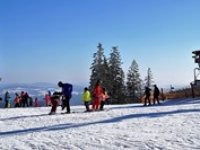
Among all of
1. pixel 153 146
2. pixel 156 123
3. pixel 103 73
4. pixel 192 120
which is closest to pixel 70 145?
pixel 153 146

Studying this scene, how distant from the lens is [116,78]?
7106 cm

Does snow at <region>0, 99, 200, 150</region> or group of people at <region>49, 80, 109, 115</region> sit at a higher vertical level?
group of people at <region>49, 80, 109, 115</region>

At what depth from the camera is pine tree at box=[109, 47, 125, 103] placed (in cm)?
6856

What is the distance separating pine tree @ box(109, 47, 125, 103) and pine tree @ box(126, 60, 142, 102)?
5156mm

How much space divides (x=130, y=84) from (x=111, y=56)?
8.81 meters

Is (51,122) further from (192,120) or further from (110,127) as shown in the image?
(192,120)

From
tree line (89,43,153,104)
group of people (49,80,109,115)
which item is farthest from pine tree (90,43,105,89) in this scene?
group of people (49,80,109,115)

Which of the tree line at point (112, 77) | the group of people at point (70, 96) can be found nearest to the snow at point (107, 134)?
the group of people at point (70, 96)

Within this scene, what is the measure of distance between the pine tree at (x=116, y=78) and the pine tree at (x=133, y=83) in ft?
16.9

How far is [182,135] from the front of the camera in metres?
14.0

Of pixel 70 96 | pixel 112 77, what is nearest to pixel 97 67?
pixel 112 77

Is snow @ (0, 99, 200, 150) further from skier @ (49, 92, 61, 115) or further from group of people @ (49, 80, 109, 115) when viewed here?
group of people @ (49, 80, 109, 115)

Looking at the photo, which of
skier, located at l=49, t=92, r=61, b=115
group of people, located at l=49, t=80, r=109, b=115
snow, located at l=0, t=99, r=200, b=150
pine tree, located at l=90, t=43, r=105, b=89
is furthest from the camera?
pine tree, located at l=90, t=43, r=105, b=89

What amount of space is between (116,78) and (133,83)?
36.8ft
